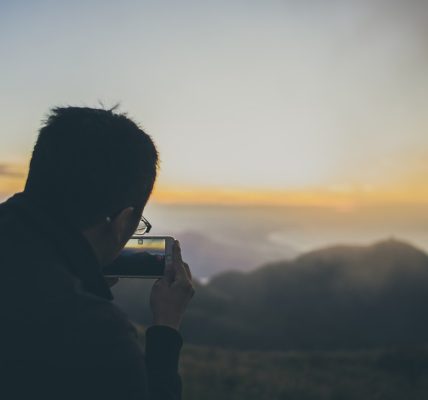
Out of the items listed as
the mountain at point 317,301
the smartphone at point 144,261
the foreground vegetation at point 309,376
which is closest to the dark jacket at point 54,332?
the smartphone at point 144,261

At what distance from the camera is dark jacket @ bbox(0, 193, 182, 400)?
1611 millimetres

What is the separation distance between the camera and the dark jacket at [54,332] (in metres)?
1.61

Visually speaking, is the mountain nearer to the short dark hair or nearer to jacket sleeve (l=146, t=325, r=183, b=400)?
jacket sleeve (l=146, t=325, r=183, b=400)

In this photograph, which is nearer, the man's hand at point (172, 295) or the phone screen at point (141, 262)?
the man's hand at point (172, 295)

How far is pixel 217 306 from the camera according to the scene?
78.3 meters

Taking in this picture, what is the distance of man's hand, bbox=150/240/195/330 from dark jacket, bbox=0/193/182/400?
1.45ft

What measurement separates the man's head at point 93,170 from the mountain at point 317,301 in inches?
2393

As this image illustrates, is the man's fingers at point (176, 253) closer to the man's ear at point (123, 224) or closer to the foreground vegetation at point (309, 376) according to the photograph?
the man's ear at point (123, 224)

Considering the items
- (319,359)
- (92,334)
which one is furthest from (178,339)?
(319,359)

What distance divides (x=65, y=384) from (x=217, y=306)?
78337 millimetres

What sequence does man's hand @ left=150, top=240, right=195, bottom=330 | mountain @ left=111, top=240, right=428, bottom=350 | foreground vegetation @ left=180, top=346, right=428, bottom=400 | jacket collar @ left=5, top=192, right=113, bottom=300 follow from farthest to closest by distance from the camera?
mountain @ left=111, top=240, right=428, bottom=350 < foreground vegetation @ left=180, top=346, right=428, bottom=400 < man's hand @ left=150, top=240, right=195, bottom=330 < jacket collar @ left=5, top=192, right=113, bottom=300

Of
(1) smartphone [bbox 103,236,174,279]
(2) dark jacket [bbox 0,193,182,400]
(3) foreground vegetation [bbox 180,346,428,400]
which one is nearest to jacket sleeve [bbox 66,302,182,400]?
(2) dark jacket [bbox 0,193,182,400]

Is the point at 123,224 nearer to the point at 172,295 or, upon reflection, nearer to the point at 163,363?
the point at 172,295

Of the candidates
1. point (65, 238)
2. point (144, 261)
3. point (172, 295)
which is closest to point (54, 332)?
point (65, 238)
